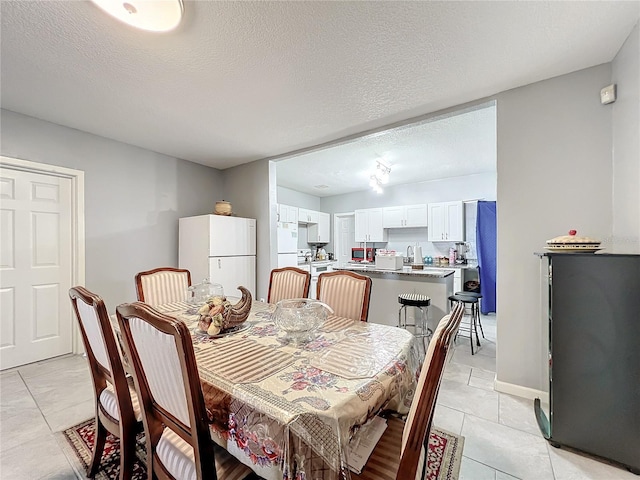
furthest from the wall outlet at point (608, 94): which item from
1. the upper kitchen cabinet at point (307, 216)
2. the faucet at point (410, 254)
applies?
the upper kitchen cabinet at point (307, 216)

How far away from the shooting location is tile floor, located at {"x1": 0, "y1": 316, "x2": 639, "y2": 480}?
1.48 metres

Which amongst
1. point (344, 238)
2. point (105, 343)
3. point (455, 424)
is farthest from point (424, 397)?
point (344, 238)

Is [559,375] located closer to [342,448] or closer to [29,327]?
[342,448]

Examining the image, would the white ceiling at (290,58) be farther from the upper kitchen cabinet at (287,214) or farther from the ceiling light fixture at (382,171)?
the upper kitchen cabinet at (287,214)

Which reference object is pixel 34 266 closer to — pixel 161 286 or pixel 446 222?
pixel 161 286

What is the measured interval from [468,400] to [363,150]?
10.2 feet

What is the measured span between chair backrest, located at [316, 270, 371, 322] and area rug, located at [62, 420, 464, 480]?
852 mm

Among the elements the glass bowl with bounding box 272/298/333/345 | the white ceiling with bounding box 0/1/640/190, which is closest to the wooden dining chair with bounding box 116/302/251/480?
the glass bowl with bounding box 272/298/333/345

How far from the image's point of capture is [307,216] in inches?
248

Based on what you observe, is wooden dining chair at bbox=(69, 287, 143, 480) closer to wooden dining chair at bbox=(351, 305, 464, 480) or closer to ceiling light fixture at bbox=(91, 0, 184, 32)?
wooden dining chair at bbox=(351, 305, 464, 480)

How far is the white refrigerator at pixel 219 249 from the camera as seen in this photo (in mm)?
3584

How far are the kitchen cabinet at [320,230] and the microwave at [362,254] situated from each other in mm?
912

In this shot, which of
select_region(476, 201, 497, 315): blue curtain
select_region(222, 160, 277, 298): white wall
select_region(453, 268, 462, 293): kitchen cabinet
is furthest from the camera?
select_region(453, 268, 462, 293): kitchen cabinet

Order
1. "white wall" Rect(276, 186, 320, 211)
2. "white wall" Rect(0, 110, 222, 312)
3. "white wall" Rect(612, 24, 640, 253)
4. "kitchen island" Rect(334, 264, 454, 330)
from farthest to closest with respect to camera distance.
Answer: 1. "white wall" Rect(276, 186, 320, 211)
2. "kitchen island" Rect(334, 264, 454, 330)
3. "white wall" Rect(0, 110, 222, 312)
4. "white wall" Rect(612, 24, 640, 253)
